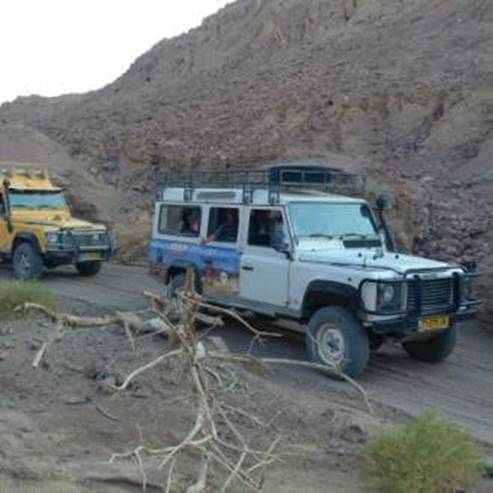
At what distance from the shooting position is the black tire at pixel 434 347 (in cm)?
1094

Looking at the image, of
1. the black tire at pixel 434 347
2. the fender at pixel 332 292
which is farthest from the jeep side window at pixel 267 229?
the black tire at pixel 434 347

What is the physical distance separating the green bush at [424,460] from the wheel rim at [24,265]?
39.2ft

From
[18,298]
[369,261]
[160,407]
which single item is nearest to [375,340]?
[369,261]

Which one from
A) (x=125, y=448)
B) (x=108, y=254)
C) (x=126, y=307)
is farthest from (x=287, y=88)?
(x=125, y=448)

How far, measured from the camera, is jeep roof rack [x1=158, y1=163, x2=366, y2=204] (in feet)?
37.9

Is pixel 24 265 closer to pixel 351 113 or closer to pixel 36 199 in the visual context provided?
pixel 36 199

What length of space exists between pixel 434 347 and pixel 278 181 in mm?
2790

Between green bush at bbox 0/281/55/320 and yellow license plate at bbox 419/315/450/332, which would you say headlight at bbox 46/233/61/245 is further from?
yellow license plate at bbox 419/315/450/332

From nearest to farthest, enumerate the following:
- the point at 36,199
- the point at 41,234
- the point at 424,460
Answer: the point at 424,460, the point at 41,234, the point at 36,199

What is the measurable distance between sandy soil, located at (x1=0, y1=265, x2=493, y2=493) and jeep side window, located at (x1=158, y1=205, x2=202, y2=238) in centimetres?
166

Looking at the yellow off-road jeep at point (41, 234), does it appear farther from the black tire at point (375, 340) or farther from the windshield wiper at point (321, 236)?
the black tire at point (375, 340)

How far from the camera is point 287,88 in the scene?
36156 millimetres

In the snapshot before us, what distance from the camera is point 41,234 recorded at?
17.4m

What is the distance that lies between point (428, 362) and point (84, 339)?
4137mm
